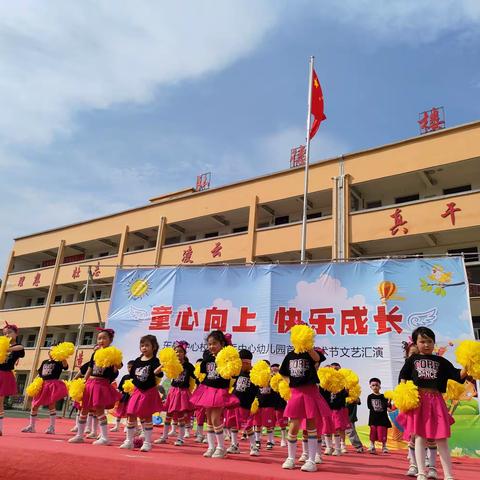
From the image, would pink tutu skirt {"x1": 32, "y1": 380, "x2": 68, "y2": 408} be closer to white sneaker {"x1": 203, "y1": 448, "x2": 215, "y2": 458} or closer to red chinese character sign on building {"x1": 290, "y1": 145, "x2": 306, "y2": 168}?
white sneaker {"x1": 203, "y1": 448, "x2": 215, "y2": 458}

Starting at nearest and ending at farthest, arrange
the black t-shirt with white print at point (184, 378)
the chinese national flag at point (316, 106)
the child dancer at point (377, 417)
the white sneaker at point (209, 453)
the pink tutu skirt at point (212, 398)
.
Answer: the white sneaker at point (209, 453), the pink tutu skirt at point (212, 398), the black t-shirt with white print at point (184, 378), the child dancer at point (377, 417), the chinese national flag at point (316, 106)

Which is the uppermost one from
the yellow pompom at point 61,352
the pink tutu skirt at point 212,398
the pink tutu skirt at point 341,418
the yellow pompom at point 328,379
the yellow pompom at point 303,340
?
the yellow pompom at point 303,340

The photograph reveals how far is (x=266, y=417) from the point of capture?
892 cm

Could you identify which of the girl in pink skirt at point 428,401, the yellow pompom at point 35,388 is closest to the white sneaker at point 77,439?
the yellow pompom at point 35,388

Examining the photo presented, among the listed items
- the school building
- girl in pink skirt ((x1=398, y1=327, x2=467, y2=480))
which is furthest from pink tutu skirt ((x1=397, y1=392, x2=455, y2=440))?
the school building

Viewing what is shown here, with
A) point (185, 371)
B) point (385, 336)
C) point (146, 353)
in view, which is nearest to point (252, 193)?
point (385, 336)

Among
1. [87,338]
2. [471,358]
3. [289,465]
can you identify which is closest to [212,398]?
[289,465]

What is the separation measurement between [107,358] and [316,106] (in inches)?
509

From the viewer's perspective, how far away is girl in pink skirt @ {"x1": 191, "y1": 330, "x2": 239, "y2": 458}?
591cm

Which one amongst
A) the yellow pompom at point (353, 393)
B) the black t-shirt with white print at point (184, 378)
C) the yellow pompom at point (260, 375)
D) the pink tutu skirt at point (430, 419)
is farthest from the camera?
the yellow pompom at point (353, 393)

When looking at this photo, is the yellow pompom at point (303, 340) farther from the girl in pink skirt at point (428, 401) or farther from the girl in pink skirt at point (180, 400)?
the girl in pink skirt at point (180, 400)

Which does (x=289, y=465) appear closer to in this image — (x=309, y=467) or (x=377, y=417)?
(x=309, y=467)

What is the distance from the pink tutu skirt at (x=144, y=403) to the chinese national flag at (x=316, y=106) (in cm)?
1212

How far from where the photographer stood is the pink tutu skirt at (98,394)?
6551 mm
